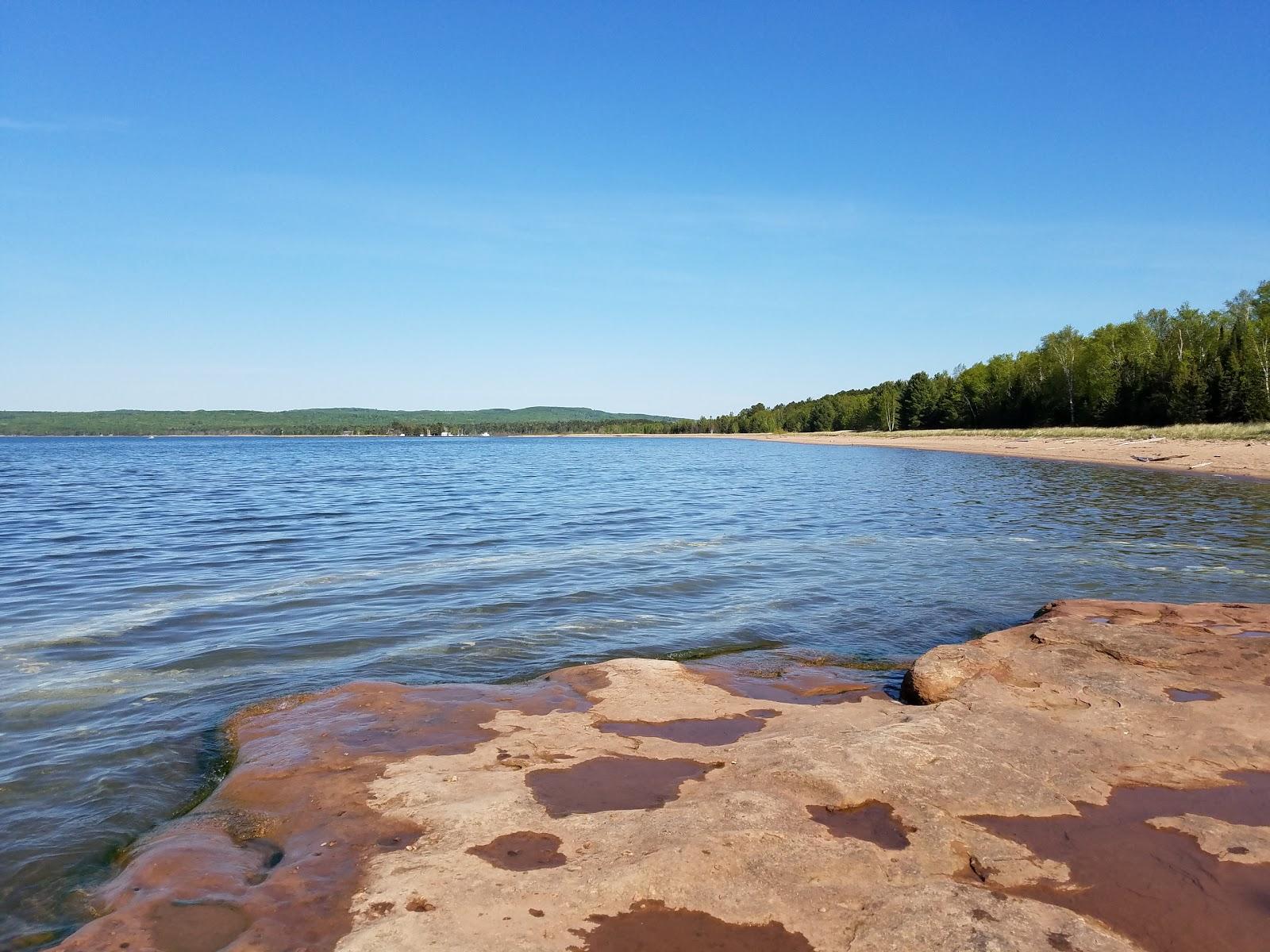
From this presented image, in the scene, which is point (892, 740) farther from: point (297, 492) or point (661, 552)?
point (297, 492)

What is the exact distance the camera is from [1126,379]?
213 ft

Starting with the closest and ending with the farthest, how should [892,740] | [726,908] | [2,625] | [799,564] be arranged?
1. [726,908]
2. [892,740]
3. [2,625]
4. [799,564]

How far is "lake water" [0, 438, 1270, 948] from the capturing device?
574cm

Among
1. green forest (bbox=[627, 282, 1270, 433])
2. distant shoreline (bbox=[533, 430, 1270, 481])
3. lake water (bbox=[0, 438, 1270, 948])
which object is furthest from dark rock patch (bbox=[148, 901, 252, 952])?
green forest (bbox=[627, 282, 1270, 433])

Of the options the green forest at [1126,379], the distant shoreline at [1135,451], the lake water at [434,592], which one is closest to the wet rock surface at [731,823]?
the lake water at [434,592]

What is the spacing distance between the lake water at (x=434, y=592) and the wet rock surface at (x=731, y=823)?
33.1 inches

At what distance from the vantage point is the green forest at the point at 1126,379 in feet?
176

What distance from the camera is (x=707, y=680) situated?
7.20 metres

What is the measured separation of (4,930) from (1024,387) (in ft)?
295

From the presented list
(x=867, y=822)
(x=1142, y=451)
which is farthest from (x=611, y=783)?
(x=1142, y=451)

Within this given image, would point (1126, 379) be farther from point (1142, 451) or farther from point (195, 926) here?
point (195, 926)

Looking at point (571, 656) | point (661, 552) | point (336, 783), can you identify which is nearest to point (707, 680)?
point (571, 656)

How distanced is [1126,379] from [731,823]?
244 feet

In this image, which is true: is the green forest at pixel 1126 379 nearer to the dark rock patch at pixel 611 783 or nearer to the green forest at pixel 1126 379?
the green forest at pixel 1126 379
